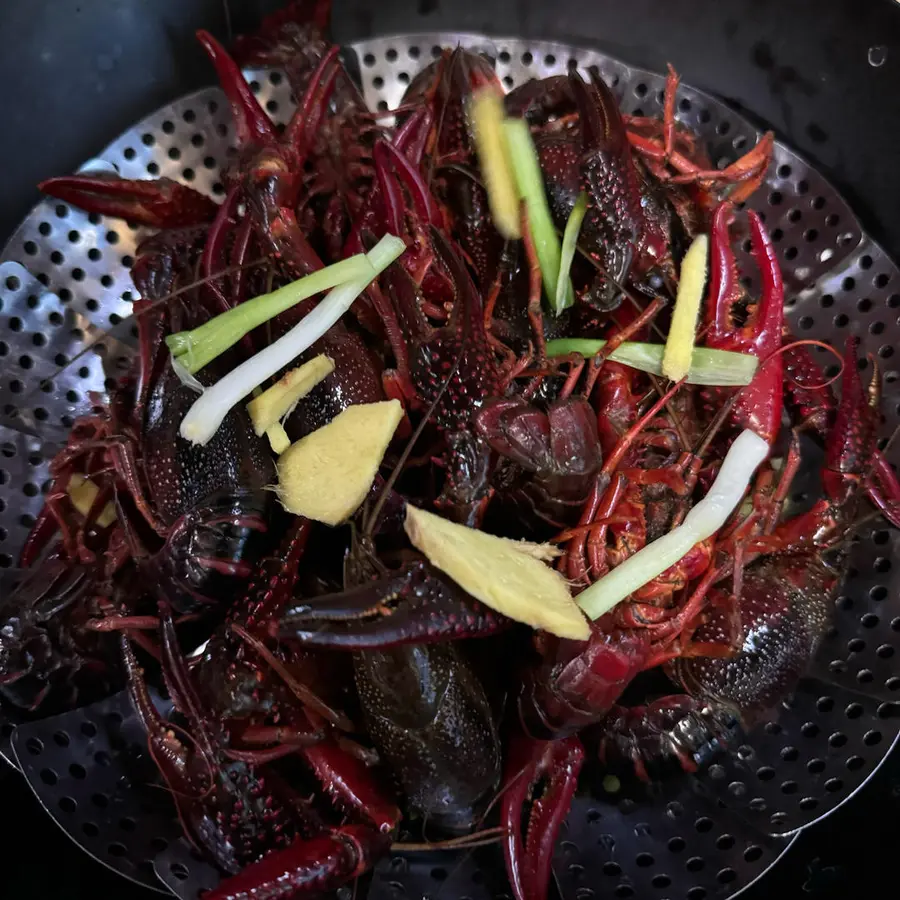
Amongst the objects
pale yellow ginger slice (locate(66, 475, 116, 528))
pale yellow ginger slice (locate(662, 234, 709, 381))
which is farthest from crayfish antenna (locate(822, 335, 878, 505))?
pale yellow ginger slice (locate(66, 475, 116, 528))

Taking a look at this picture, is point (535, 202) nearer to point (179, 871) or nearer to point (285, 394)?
point (285, 394)

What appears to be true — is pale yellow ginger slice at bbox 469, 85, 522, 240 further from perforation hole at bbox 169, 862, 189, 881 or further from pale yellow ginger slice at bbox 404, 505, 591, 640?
perforation hole at bbox 169, 862, 189, 881

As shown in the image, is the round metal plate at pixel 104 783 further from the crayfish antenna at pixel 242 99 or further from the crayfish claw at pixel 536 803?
→ the crayfish antenna at pixel 242 99

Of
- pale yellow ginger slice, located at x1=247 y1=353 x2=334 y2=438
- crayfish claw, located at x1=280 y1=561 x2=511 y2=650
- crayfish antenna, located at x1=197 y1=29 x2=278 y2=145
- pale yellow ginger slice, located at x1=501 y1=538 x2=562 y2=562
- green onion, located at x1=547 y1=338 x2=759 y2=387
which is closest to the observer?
crayfish claw, located at x1=280 y1=561 x2=511 y2=650

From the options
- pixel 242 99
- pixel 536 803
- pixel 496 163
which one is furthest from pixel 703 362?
pixel 242 99

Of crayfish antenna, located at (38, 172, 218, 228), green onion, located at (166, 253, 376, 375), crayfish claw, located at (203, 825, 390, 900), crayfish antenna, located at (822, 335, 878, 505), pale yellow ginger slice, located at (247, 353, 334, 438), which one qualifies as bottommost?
crayfish claw, located at (203, 825, 390, 900)

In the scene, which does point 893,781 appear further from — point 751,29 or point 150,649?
point 751,29

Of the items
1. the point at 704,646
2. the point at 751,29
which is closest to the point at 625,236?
the point at 751,29
